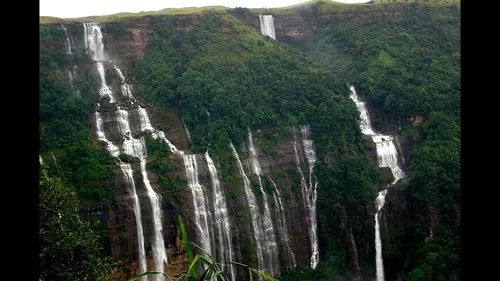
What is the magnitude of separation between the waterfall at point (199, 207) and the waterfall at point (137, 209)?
8.74 ft

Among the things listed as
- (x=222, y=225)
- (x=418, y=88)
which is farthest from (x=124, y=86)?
(x=418, y=88)

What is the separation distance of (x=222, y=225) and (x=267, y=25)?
21.7 metres

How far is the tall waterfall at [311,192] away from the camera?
82.3 ft

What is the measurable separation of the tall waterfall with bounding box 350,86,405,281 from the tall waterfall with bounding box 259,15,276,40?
905 centimetres

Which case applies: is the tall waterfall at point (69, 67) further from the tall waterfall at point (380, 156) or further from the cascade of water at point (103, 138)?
the tall waterfall at point (380, 156)

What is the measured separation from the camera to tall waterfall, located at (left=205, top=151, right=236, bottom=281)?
22516 millimetres

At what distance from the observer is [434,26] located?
133 ft

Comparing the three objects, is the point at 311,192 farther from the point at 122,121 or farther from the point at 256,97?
the point at 122,121

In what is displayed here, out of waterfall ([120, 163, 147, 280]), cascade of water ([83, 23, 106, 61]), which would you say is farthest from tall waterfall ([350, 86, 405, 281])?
cascade of water ([83, 23, 106, 61])

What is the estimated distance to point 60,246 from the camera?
40.9 feet

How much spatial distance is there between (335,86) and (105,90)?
14.1 m
